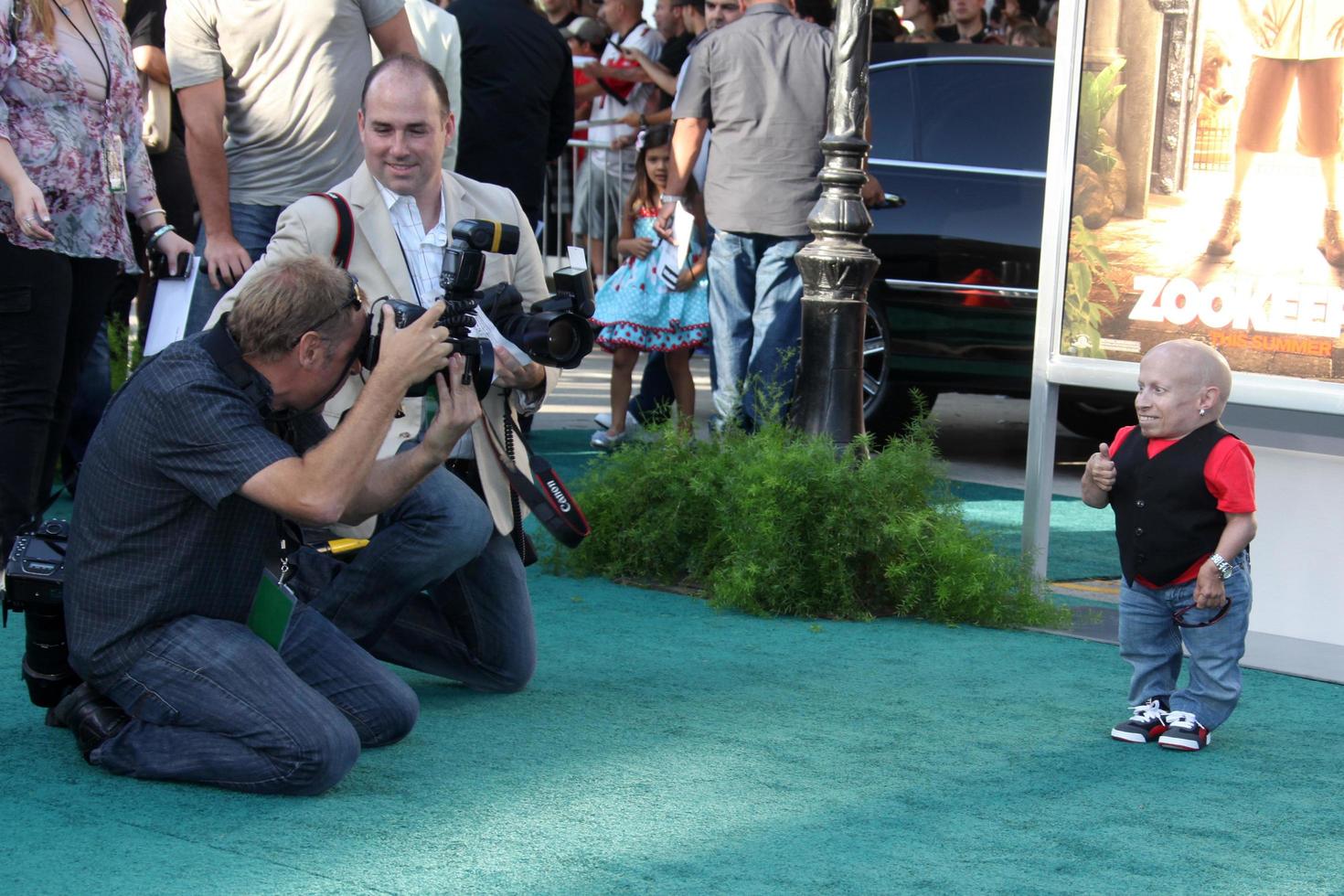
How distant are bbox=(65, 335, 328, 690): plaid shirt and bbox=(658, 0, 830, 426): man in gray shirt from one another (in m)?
3.59

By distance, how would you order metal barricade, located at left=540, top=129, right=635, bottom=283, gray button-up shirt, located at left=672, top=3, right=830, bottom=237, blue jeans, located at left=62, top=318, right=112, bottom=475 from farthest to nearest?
metal barricade, located at left=540, top=129, right=635, bottom=283, gray button-up shirt, located at left=672, top=3, right=830, bottom=237, blue jeans, located at left=62, top=318, right=112, bottom=475

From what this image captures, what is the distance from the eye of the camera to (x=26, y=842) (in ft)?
11.1

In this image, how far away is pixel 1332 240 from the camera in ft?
16.4

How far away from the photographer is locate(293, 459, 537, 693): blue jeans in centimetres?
431

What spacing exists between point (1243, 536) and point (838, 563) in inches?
62.2

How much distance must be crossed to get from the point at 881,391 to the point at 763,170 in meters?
1.63

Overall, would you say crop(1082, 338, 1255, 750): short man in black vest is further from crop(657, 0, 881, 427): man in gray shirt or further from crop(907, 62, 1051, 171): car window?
crop(907, 62, 1051, 171): car window

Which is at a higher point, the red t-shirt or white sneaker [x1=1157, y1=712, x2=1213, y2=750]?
the red t-shirt

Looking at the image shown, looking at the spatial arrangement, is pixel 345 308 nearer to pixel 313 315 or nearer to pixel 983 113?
pixel 313 315

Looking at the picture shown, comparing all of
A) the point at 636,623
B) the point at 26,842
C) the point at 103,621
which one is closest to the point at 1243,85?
the point at 636,623

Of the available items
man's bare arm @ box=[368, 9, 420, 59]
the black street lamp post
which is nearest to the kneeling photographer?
man's bare arm @ box=[368, 9, 420, 59]

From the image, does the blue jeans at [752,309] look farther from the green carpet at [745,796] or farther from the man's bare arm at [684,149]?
the green carpet at [745,796]

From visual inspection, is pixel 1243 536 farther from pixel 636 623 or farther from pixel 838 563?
pixel 636 623

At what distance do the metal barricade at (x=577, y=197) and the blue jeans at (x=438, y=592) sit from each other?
7.02 metres
